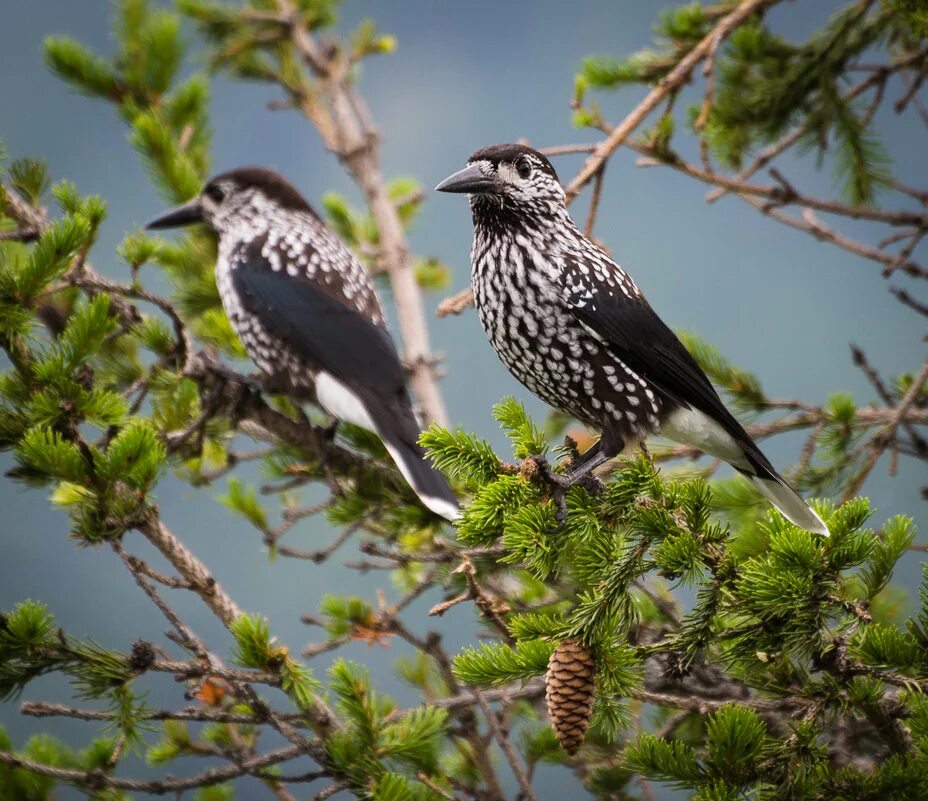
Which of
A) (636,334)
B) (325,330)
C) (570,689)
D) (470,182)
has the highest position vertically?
(325,330)

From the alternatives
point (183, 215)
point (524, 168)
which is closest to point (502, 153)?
point (524, 168)

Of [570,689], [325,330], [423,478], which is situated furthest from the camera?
[325,330]

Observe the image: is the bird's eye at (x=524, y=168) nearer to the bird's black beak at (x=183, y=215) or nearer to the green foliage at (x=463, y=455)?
the green foliage at (x=463, y=455)

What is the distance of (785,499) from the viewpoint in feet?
6.66

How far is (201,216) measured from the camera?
295 cm

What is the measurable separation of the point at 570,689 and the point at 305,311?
1.54m

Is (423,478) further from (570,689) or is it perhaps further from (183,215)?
(183,215)

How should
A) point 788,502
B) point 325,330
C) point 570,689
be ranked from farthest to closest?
point 325,330, point 788,502, point 570,689

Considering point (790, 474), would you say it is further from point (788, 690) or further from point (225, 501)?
point (225, 501)

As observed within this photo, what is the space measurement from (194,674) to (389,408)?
91cm

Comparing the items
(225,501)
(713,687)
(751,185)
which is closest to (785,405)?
(751,185)

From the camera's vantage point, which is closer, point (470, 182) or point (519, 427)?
point (519, 427)

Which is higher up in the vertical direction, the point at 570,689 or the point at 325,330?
the point at 325,330

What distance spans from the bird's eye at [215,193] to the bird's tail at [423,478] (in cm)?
99
